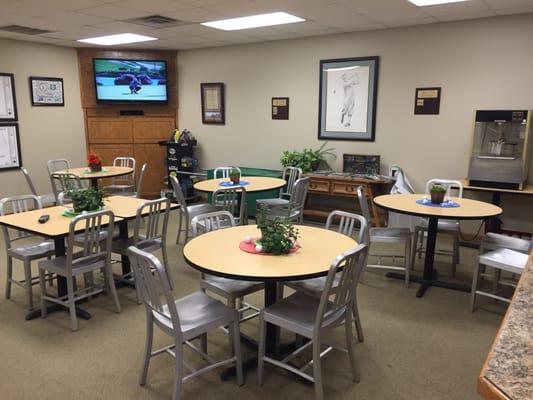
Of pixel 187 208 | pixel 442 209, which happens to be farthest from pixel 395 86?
pixel 187 208

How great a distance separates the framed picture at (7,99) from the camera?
20.4 ft

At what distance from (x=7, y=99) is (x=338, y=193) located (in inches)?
195

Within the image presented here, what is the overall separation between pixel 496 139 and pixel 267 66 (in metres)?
3.37

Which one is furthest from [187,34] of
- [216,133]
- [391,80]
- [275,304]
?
[275,304]

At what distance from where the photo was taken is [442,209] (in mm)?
3801

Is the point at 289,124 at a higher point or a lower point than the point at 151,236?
higher

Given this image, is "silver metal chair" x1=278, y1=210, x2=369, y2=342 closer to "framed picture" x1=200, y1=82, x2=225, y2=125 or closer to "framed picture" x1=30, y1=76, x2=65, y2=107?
"framed picture" x1=200, y1=82, x2=225, y2=125

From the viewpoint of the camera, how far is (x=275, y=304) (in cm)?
250

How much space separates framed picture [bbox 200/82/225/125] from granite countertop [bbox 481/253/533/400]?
6257mm

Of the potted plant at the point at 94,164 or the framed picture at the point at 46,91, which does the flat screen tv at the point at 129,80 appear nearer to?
the framed picture at the point at 46,91

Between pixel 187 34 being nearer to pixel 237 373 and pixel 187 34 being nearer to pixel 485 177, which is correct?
pixel 485 177

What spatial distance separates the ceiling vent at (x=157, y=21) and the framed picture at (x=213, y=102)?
6.03ft

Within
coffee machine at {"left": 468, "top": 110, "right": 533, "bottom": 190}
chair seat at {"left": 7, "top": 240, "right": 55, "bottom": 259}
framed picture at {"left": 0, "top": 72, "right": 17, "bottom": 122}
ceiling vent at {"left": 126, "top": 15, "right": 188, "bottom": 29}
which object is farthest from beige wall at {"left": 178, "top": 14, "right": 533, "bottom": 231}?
chair seat at {"left": 7, "top": 240, "right": 55, "bottom": 259}

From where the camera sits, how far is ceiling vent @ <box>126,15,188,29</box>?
4.88 metres
